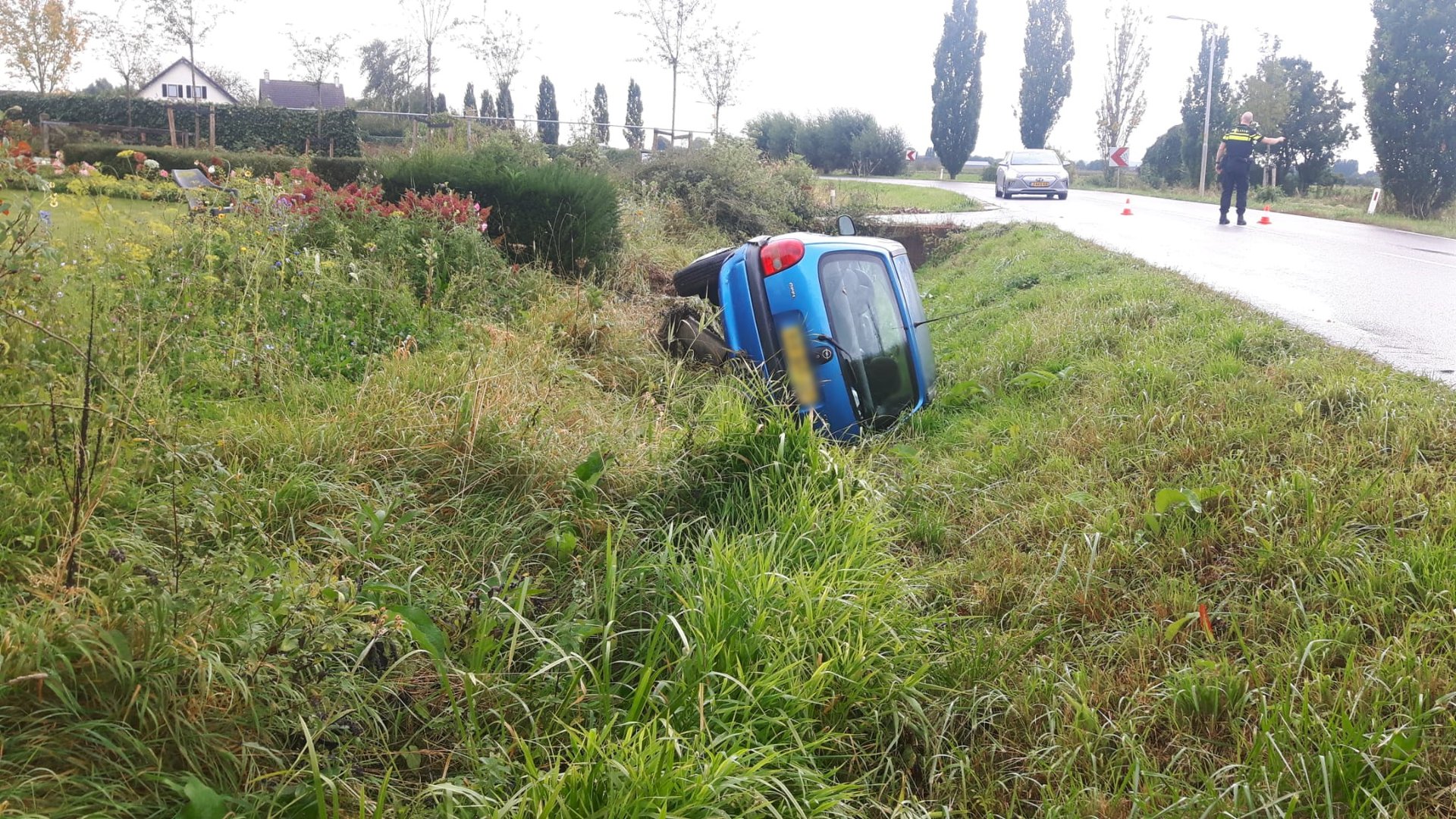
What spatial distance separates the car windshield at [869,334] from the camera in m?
6.12

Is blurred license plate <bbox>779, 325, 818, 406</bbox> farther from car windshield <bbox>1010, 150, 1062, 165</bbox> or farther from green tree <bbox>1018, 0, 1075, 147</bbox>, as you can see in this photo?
green tree <bbox>1018, 0, 1075, 147</bbox>

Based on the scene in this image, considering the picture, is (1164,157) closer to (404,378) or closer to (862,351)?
(862,351)

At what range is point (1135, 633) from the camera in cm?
354

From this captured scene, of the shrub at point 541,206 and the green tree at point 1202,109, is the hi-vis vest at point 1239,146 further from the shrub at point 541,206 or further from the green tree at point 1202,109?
the green tree at point 1202,109

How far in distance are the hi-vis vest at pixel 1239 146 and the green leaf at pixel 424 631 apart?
1656cm

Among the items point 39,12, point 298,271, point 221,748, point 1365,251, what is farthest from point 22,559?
point 39,12

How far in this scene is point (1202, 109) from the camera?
36.7m

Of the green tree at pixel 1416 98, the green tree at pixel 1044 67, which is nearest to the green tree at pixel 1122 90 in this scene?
the green tree at pixel 1044 67

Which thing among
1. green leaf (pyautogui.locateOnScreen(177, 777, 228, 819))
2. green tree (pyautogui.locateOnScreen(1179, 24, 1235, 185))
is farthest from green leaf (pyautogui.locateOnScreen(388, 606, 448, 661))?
green tree (pyautogui.locateOnScreen(1179, 24, 1235, 185))

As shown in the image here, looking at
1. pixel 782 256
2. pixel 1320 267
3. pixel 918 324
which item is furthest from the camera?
pixel 1320 267

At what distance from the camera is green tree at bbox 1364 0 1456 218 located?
20.1 metres

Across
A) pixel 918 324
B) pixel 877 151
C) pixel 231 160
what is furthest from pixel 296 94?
pixel 918 324

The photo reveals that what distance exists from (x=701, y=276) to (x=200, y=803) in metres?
5.70

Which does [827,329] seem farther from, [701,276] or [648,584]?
[648,584]
